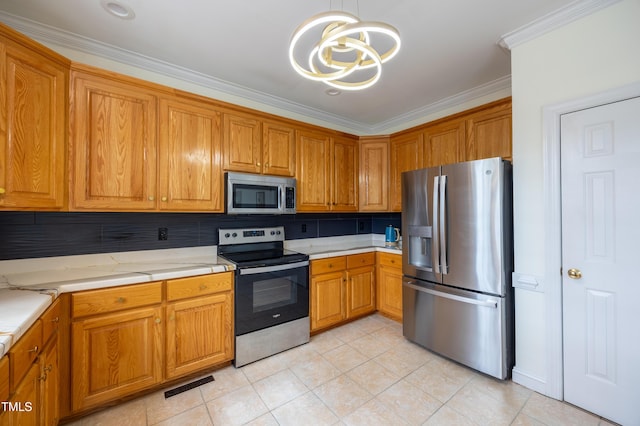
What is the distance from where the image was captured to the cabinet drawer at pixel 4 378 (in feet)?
3.15

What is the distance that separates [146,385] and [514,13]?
3608mm

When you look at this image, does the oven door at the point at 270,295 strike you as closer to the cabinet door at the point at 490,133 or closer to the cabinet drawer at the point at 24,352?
the cabinet drawer at the point at 24,352

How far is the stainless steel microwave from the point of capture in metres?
2.43

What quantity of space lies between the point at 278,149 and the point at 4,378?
236 centimetres

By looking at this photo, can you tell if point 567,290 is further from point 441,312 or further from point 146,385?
point 146,385

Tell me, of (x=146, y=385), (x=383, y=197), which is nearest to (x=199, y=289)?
(x=146, y=385)

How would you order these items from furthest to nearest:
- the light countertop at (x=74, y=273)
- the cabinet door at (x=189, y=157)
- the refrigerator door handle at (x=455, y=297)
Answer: the cabinet door at (x=189, y=157)
the refrigerator door handle at (x=455, y=297)
the light countertop at (x=74, y=273)

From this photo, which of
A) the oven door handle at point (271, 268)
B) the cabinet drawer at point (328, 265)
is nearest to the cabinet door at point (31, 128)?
the oven door handle at point (271, 268)

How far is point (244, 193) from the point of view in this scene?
8.24 ft

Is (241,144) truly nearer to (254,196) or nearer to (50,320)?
(254,196)

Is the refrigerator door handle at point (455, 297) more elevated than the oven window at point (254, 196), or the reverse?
the oven window at point (254, 196)

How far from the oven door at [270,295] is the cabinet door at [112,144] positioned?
3.33 ft

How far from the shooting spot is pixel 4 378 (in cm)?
98

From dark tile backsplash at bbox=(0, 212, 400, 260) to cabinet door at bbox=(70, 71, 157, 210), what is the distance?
312 millimetres
